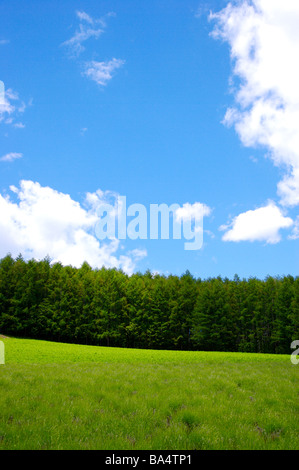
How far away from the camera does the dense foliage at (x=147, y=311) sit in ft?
258

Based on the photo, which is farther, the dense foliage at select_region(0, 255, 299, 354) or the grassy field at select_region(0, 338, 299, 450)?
the dense foliage at select_region(0, 255, 299, 354)

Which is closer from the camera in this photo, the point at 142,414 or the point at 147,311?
the point at 142,414

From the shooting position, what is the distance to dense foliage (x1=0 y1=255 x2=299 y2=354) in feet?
258

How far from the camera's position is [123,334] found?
82.4 m

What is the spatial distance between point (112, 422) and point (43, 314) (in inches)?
3126

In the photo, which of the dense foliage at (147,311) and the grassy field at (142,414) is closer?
the grassy field at (142,414)

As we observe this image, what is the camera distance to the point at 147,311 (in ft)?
270

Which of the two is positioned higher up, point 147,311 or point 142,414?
point 147,311
